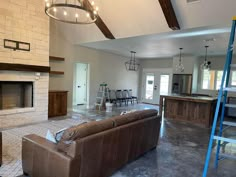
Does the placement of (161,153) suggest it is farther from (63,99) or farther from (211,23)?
(63,99)

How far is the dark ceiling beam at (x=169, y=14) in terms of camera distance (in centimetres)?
370

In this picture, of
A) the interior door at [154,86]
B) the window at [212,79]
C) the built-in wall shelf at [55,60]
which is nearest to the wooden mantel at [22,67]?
the built-in wall shelf at [55,60]

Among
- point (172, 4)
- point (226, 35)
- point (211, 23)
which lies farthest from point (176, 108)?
point (172, 4)

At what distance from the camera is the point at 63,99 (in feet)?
19.8

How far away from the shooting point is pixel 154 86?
10242 millimetres

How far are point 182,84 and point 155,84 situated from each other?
216 cm

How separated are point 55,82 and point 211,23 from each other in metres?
5.31

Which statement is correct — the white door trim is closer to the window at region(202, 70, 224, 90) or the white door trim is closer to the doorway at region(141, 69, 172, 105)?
the doorway at region(141, 69, 172, 105)

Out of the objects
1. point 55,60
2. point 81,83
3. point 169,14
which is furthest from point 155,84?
point 169,14

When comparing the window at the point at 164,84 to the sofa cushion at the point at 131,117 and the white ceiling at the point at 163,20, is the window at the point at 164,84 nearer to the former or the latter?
the white ceiling at the point at 163,20

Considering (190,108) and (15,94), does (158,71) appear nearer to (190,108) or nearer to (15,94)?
(190,108)

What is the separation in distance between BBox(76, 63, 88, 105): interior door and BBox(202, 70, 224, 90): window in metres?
5.82

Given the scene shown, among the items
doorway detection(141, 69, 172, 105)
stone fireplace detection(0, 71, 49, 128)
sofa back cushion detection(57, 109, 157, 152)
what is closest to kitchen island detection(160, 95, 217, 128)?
doorway detection(141, 69, 172, 105)

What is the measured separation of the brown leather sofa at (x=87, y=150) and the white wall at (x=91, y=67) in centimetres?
453
